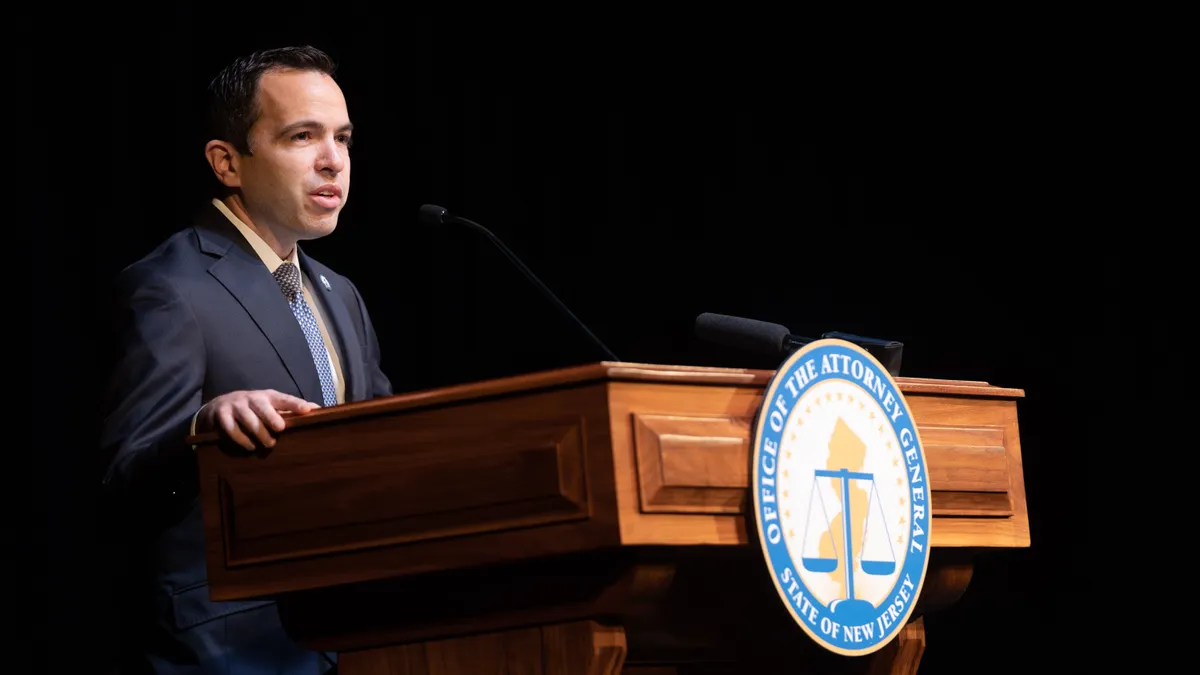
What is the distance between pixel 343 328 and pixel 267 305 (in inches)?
6.9

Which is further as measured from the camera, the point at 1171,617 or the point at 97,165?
the point at 1171,617

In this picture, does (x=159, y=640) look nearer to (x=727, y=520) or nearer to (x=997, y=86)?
(x=727, y=520)

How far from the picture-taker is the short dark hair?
2.32 m

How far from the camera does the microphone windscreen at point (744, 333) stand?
186cm

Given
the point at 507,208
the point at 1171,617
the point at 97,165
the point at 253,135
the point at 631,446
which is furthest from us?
the point at 507,208

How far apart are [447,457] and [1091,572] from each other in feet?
7.75

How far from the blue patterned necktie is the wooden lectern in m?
0.49

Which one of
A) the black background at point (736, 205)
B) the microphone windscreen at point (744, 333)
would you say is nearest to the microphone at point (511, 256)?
the microphone windscreen at point (744, 333)

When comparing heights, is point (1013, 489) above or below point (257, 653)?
above

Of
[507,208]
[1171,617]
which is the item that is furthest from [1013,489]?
[507,208]

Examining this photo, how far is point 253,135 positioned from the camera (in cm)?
231

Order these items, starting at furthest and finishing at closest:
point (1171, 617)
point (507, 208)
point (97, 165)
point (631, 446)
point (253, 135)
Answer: point (507, 208), point (1171, 617), point (97, 165), point (253, 135), point (631, 446)

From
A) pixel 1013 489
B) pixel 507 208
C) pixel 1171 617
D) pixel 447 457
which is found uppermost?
pixel 507 208

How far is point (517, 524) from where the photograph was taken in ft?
4.99
